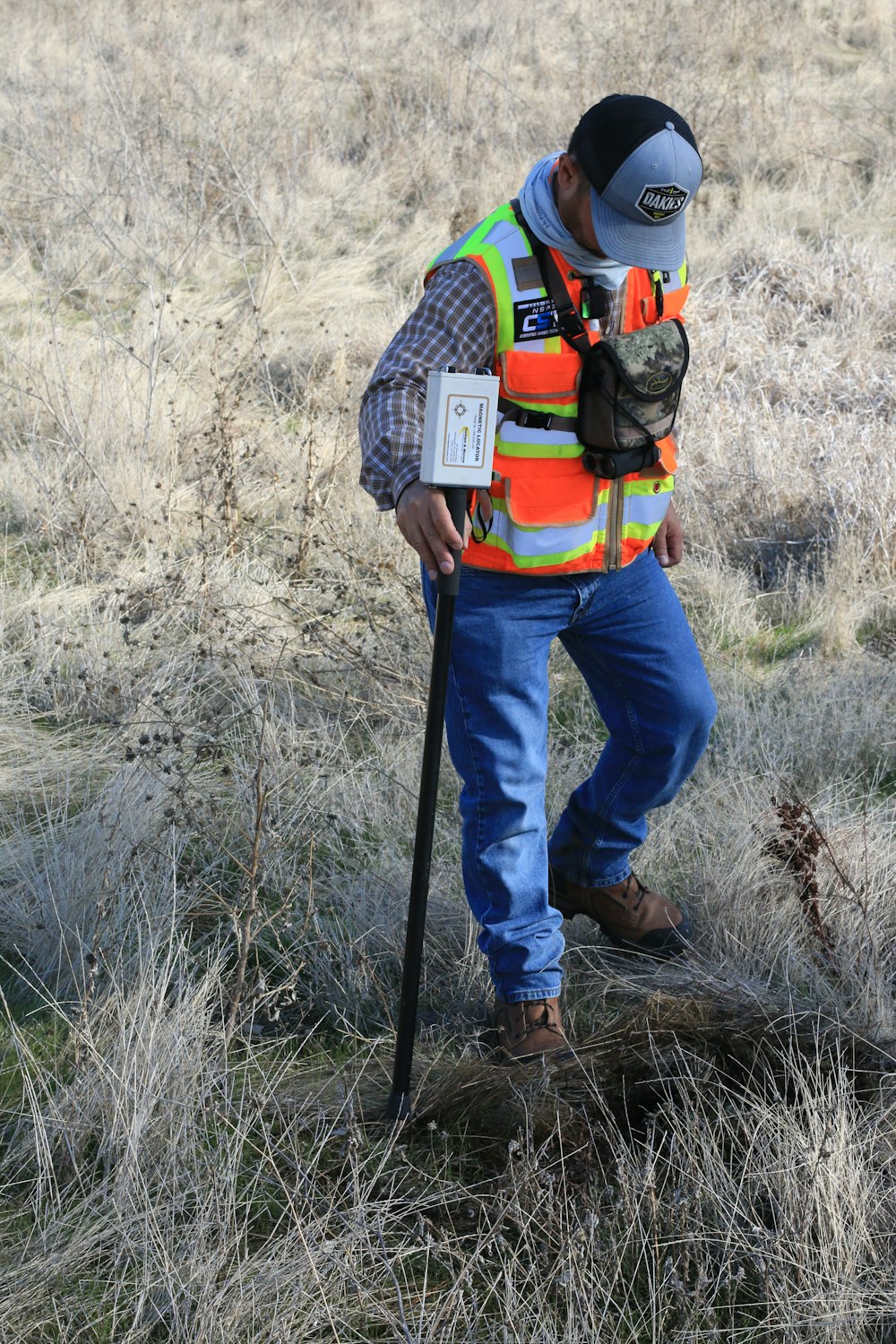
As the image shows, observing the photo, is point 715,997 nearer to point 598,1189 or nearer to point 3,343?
point 598,1189

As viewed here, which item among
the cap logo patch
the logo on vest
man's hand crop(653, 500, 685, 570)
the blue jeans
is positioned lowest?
the blue jeans

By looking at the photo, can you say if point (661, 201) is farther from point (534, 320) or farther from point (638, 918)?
point (638, 918)

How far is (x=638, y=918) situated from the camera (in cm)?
295

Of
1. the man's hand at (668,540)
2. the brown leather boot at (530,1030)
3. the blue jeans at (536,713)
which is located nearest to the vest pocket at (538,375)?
the blue jeans at (536,713)

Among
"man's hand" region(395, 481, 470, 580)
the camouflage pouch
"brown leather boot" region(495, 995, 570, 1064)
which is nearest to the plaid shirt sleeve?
"man's hand" region(395, 481, 470, 580)

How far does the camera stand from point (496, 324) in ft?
7.41

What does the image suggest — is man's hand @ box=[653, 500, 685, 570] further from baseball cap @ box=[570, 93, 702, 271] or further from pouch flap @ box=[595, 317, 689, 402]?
baseball cap @ box=[570, 93, 702, 271]

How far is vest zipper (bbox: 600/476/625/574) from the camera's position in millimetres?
2463

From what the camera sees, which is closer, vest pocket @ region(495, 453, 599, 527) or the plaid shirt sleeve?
the plaid shirt sleeve

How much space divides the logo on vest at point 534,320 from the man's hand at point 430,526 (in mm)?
388

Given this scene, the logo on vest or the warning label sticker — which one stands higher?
the logo on vest

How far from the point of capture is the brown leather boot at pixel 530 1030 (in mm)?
2527

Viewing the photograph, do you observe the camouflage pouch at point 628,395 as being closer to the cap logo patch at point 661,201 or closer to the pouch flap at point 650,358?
the pouch flap at point 650,358

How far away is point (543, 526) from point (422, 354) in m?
0.39
